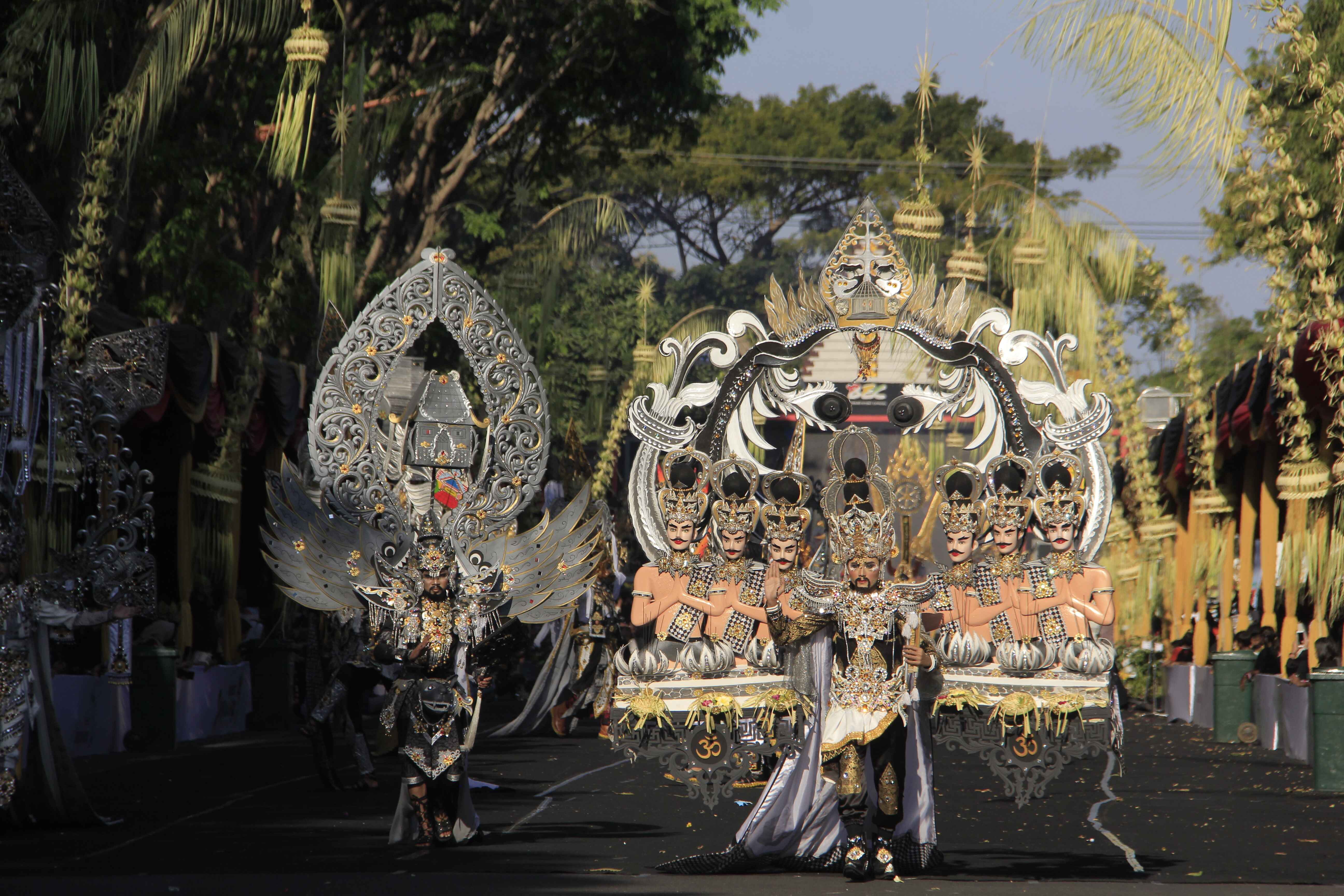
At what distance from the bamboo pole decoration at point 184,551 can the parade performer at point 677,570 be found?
29.1 ft

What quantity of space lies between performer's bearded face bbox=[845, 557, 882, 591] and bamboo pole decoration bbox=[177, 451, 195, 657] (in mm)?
10431

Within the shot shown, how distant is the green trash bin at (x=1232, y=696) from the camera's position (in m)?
19.2

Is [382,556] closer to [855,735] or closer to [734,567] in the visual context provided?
[734,567]

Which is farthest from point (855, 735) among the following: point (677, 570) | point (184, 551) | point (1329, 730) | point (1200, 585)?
point (1200, 585)

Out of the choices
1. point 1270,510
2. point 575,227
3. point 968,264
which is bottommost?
point 1270,510

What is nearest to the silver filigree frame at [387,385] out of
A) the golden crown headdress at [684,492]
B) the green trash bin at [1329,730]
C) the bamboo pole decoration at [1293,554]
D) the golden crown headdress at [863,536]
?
the golden crown headdress at [684,492]

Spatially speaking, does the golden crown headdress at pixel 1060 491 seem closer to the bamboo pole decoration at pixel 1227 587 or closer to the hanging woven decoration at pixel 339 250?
the hanging woven decoration at pixel 339 250

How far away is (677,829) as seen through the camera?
10.6 m

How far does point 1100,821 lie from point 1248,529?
993 centimetres

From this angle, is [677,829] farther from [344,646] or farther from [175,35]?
[175,35]

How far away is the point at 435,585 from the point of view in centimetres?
989

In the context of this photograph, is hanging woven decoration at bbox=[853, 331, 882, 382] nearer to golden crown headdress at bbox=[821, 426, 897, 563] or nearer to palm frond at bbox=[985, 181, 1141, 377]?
golden crown headdress at bbox=[821, 426, 897, 563]

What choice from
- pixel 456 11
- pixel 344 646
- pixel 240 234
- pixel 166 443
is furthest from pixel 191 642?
pixel 456 11

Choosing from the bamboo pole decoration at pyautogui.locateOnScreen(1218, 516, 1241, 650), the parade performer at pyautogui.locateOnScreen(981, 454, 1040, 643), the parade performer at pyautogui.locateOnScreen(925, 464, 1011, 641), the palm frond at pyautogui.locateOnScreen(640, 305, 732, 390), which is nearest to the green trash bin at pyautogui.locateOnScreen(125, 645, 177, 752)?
the palm frond at pyautogui.locateOnScreen(640, 305, 732, 390)
